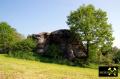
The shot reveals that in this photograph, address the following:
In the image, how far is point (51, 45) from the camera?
160ft

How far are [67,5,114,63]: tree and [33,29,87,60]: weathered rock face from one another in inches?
57.3

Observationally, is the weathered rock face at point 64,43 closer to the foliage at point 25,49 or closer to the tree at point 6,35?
the foliage at point 25,49

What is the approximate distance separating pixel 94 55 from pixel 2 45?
26.2m

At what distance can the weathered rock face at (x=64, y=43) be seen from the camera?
48.8 metres

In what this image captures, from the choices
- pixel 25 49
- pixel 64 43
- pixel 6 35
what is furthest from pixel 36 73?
pixel 6 35

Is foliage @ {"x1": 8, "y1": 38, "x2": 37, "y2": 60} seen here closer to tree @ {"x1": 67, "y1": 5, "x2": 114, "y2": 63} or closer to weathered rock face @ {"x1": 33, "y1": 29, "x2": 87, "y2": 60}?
weathered rock face @ {"x1": 33, "y1": 29, "x2": 87, "y2": 60}

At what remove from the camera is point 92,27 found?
4844 centimetres

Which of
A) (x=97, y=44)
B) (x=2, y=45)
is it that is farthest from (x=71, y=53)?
(x=2, y=45)

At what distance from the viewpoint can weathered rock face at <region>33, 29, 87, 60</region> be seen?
48.8 metres

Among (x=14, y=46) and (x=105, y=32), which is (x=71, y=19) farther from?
(x=14, y=46)

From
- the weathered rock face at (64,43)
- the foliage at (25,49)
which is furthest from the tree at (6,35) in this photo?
the foliage at (25,49)

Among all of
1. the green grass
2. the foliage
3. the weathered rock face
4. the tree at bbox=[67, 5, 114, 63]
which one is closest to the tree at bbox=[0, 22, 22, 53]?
the weathered rock face

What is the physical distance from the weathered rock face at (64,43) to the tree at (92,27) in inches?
57.3

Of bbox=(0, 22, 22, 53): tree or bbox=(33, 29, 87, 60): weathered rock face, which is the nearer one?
bbox=(33, 29, 87, 60): weathered rock face
